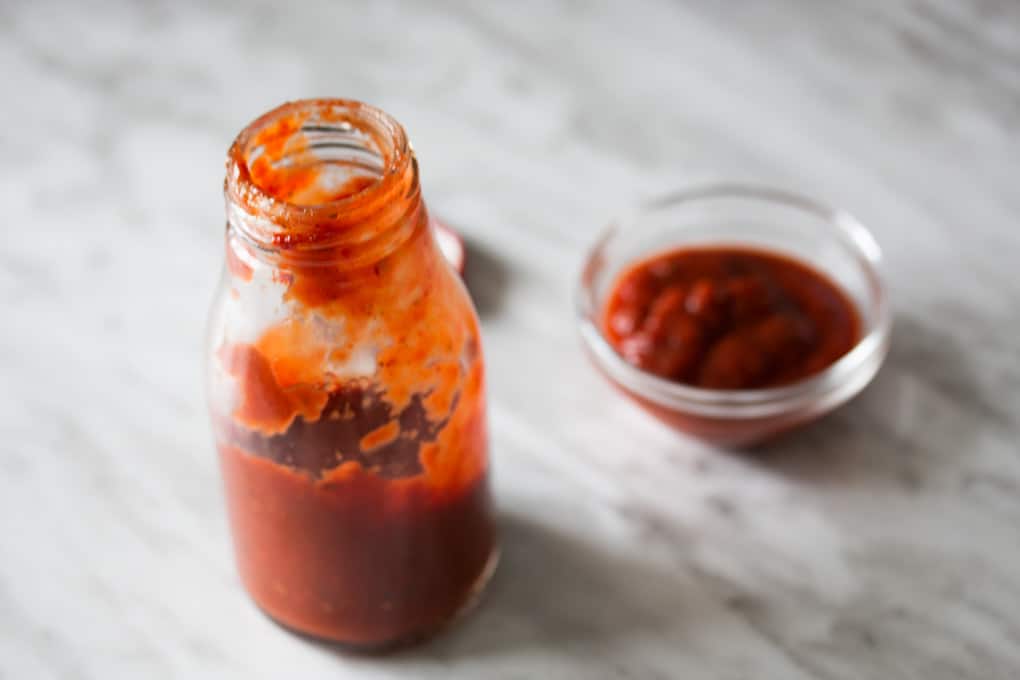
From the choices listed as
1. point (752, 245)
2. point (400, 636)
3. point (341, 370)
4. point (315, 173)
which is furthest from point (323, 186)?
point (752, 245)

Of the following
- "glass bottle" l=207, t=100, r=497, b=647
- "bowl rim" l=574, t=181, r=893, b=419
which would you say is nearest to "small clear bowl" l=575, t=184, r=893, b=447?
"bowl rim" l=574, t=181, r=893, b=419

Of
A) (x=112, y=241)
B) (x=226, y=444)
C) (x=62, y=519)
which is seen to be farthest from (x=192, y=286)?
(x=226, y=444)

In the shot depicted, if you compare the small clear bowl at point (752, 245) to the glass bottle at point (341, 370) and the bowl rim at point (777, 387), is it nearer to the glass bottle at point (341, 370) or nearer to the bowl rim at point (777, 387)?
the bowl rim at point (777, 387)

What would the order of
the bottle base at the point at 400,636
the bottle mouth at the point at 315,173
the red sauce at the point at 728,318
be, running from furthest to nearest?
the red sauce at the point at 728,318, the bottle base at the point at 400,636, the bottle mouth at the point at 315,173

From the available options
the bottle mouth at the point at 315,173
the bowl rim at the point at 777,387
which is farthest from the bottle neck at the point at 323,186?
the bowl rim at the point at 777,387

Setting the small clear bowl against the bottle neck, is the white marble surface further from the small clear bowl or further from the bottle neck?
the bottle neck

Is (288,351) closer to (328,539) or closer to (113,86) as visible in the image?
(328,539)

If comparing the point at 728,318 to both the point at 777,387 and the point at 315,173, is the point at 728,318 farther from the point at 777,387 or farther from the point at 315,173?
the point at 315,173
